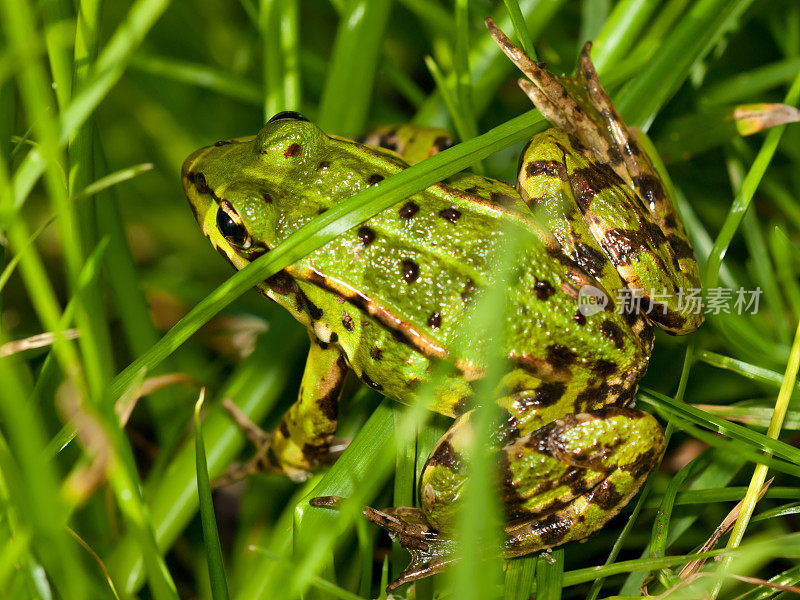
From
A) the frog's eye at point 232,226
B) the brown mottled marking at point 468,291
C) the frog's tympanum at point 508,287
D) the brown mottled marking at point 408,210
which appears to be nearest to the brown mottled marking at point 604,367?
the frog's tympanum at point 508,287

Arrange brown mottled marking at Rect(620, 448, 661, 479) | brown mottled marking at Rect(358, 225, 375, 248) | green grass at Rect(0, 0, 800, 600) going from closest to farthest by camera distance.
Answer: green grass at Rect(0, 0, 800, 600) < brown mottled marking at Rect(620, 448, 661, 479) < brown mottled marking at Rect(358, 225, 375, 248)

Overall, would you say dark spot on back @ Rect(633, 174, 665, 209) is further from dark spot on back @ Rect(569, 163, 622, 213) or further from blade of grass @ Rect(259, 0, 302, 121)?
blade of grass @ Rect(259, 0, 302, 121)

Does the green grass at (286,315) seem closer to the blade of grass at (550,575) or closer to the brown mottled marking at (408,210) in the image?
the blade of grass at (550,575)

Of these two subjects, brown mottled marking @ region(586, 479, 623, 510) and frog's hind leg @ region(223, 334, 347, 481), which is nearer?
brown mottled marking @ region(586, 479, 623, 510)

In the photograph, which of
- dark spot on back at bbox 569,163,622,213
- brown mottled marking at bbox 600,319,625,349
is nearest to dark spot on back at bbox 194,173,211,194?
dark spot on back at bbox 569,163,622,213

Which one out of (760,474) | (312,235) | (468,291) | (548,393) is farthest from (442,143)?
(760,474)

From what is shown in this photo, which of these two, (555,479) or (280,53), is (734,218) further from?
(280,53)
